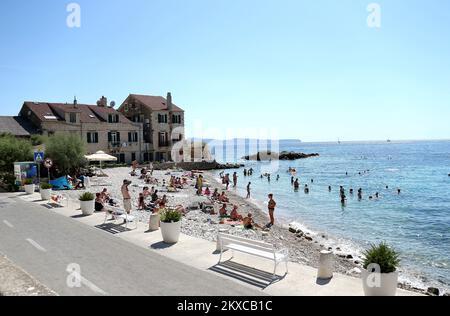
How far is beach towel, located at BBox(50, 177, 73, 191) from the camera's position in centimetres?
2799

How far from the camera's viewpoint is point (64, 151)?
30.8 m

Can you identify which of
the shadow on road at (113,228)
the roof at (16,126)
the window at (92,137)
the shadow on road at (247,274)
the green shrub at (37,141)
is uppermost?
the roof at (16,126)

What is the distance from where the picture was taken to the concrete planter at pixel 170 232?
1210 cm

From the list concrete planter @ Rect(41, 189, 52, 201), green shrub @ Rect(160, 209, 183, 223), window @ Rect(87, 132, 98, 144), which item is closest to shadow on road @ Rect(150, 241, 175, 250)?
green shrub @ Rect(160, 209, 183, 223)

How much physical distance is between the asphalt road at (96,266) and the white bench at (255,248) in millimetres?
1066

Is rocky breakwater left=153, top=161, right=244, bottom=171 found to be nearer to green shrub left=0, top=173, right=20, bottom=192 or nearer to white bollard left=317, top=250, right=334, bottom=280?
green shrub left=0, top=173, right=20, bottom=192

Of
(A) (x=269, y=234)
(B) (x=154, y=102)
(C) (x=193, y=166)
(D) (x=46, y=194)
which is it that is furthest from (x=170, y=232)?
(C) (x=193, y=166)

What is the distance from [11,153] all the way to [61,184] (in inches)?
171

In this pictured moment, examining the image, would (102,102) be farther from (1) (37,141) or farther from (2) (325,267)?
(2) (325,267)

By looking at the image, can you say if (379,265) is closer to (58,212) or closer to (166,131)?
(58,212)

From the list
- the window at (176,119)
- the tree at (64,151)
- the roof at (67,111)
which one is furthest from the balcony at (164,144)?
the tree at (64,151)

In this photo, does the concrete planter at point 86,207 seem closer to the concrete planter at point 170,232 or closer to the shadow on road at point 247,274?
the concrete planter at point 170,232
